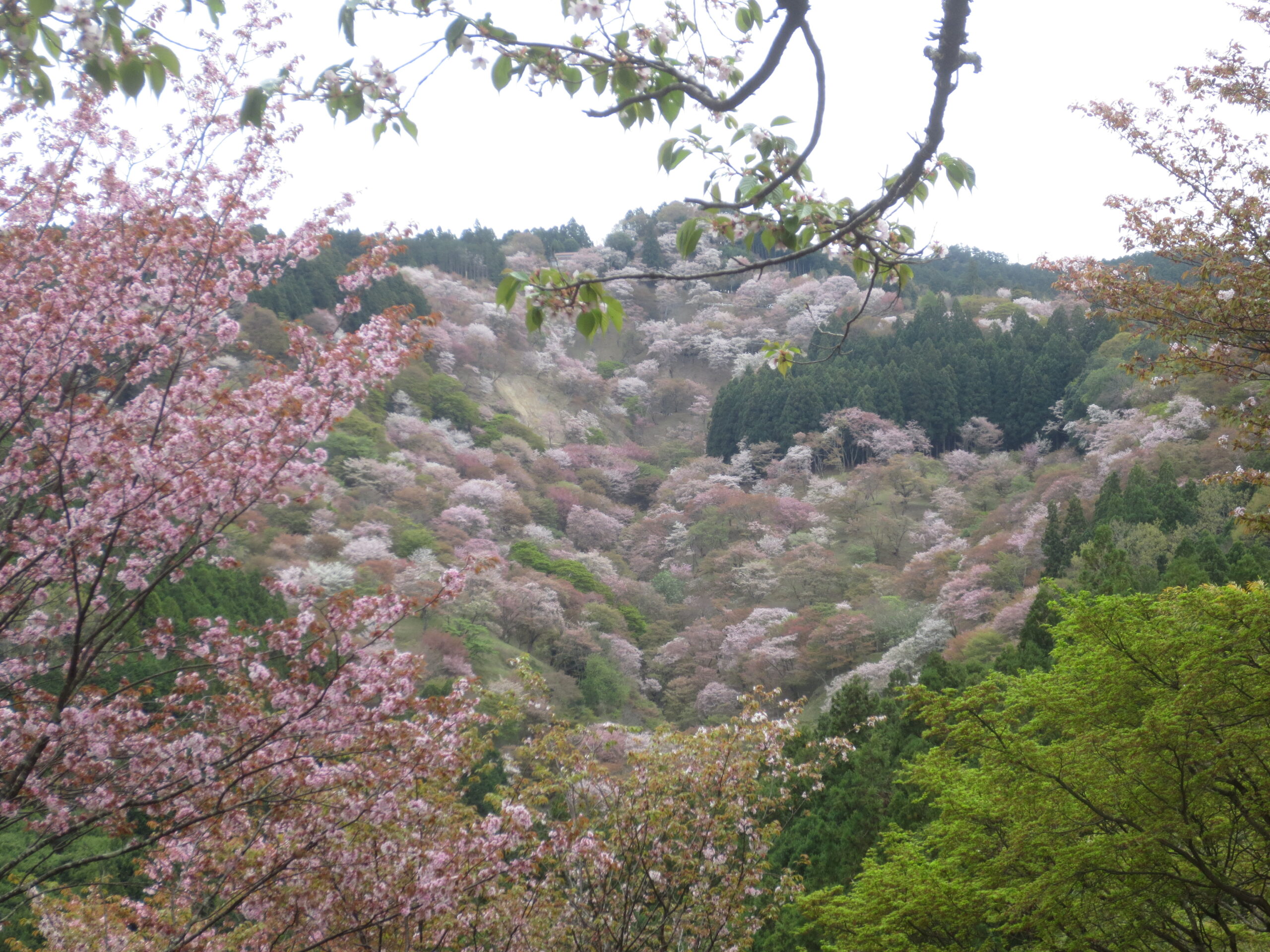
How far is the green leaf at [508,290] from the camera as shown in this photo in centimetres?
163

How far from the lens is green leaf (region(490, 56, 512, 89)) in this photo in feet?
5.73

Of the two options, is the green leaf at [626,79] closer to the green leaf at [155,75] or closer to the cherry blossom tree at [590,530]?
→ the green leaf at [155,75]

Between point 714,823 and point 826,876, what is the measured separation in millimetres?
4290

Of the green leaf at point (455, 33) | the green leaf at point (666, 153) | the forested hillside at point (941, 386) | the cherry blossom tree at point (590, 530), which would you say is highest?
the green leaf at point (455, 33)

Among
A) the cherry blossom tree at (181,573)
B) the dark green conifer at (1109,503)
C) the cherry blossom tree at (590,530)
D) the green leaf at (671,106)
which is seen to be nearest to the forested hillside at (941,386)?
the cherry blossom tree at (590,530)

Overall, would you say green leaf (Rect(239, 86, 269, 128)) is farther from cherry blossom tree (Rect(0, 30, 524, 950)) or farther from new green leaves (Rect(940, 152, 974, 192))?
cherry blossom tree (Rect(0, 30, 524, 950))

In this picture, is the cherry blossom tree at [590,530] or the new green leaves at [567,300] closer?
the new green leaves at [567,300]

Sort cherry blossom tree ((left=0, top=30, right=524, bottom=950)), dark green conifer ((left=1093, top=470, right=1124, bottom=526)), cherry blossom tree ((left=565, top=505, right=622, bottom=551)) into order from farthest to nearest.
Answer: cherry blossom tree ((left=565, top=505, right=622, bottom=551)) → dark green conifer ((left=1093, top=470, right=1124, bottom=526)) → cherry blossom tree ((left=0, top=30, right=524, bottom=950))

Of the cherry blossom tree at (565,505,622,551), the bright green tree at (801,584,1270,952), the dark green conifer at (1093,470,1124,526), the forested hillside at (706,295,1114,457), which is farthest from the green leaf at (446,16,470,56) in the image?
the forested hillside at (706,295,1114,457)

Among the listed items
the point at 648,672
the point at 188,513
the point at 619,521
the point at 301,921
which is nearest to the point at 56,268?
the point at 188,513

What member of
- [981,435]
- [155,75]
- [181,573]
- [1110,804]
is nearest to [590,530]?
[981,435]

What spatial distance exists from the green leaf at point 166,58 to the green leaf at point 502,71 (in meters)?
0.75

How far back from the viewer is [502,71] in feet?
5.76

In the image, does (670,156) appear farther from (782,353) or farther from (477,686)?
(477,686)
